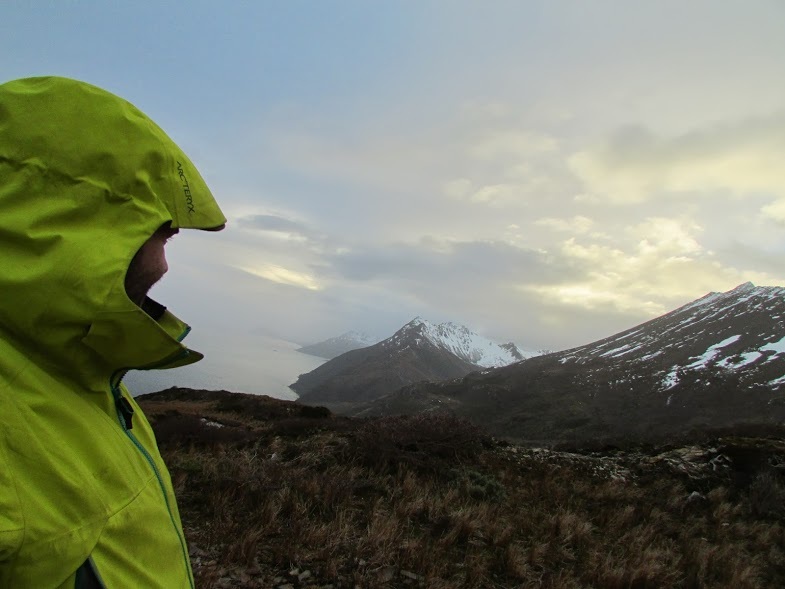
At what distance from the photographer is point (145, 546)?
127 centimetres

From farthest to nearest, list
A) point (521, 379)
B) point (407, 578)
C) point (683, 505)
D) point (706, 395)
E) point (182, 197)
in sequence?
point (521, 379)
point (706, 395)
point (683, 505)
point (407, 578)
point (182, 197)

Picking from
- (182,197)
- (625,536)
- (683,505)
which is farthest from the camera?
(683,505)

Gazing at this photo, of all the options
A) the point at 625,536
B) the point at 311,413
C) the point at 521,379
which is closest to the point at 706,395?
the point at 521,379

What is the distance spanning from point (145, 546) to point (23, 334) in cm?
76

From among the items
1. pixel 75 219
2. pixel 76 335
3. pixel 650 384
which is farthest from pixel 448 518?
pixel 650 384

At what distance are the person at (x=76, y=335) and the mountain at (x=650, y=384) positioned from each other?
35944 millimetres

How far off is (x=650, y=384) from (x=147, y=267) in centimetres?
7437

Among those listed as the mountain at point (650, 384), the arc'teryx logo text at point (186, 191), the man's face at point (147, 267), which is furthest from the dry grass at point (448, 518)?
the mountain at point (650, 384)

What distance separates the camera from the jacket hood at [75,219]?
1.04 m

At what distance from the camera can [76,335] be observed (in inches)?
43.7

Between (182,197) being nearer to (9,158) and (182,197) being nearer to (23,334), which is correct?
(9,158)

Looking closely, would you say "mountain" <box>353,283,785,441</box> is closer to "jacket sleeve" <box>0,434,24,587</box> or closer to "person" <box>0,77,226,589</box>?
"person" <box>0,77,226,589</box>

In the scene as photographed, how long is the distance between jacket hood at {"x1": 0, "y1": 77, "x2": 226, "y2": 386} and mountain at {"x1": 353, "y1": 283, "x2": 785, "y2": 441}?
3612 centimetres

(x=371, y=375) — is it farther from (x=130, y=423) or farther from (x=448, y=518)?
(x=130, y=423)
